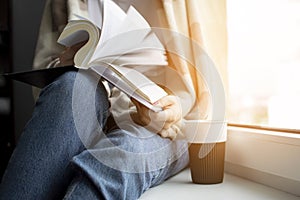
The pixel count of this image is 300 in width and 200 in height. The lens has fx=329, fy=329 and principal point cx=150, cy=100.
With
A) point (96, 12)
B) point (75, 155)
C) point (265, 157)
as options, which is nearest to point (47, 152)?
point (75, 155)

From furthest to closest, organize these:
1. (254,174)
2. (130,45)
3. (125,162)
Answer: (254,174)
(130,45)
(125,162)

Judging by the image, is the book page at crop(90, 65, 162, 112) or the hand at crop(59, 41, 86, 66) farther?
the hand at crop(59, 41, 86, 66)

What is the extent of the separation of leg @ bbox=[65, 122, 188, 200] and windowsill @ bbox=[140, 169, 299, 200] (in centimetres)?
3

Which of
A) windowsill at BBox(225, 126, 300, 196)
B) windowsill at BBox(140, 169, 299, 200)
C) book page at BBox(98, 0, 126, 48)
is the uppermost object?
book page at BBox(98, 0, 126, 48)

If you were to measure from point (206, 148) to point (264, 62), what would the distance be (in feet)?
0.94

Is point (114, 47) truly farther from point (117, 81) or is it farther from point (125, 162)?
point (125, 162)

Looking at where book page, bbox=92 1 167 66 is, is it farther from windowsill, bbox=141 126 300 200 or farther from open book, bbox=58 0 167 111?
windowsill, bbox=141 126 300 200

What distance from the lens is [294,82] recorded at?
731mm

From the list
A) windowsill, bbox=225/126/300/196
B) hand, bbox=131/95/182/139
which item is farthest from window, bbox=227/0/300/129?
hand, bbox=131/95/182/139

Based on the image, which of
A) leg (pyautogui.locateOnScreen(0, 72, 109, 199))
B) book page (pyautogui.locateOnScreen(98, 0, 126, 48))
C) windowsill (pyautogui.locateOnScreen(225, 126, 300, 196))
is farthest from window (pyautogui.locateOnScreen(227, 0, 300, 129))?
leg (pyautogui.locateOnScreen(0, 72, 109, 199))

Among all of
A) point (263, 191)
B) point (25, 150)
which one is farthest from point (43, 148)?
point (263, 191)

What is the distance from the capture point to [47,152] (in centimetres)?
57

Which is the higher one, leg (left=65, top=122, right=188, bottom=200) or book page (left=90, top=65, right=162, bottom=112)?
book page (left=90, top=65, right=162, bottom=112)

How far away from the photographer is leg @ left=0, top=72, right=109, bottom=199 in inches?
21.9
